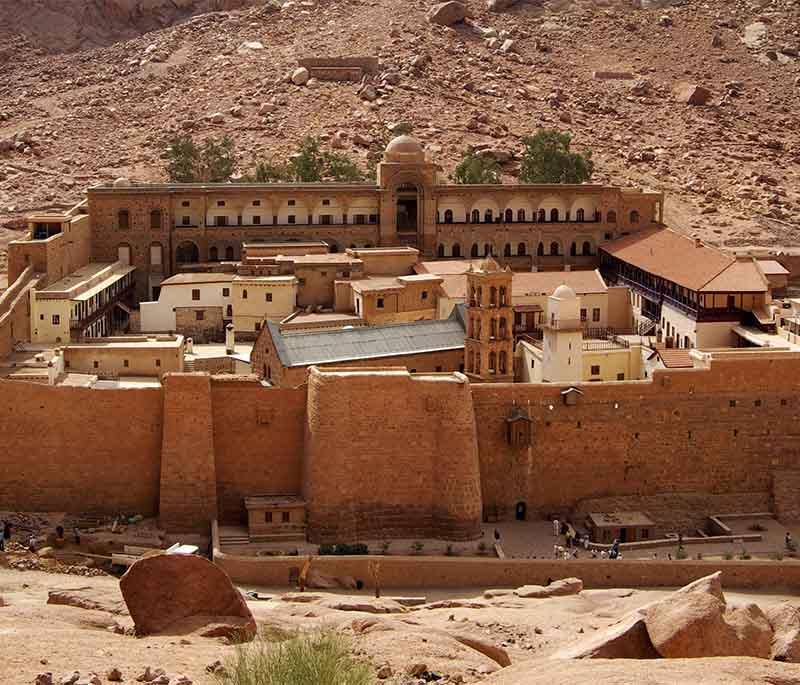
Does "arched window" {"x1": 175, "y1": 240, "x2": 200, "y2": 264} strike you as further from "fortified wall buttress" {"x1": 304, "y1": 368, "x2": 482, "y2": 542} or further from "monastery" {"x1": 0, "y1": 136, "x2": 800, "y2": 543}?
"fortified wall buttress" {"x1": 304, "y1": 368, "x2": 482, "y2": 542}

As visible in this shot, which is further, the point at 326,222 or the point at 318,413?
the point at 326,222

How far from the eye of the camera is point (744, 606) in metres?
26.0

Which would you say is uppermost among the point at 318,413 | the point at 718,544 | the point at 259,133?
the point at 259,133

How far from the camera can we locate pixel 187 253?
59656mm

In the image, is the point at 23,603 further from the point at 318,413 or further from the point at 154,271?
the point at 154,271

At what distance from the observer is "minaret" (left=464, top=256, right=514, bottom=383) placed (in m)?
42.0

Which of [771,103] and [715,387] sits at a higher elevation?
[771,103]

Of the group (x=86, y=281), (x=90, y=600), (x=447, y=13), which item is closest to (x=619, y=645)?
(x=90, y=600)

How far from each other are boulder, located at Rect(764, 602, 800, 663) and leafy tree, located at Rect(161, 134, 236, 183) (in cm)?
4388

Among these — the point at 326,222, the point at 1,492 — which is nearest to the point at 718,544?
the point at 1,492

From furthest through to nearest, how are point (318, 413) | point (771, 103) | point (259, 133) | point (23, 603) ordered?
point (771, 103) < point (259, 133) < point (318, 413) < point (23, 603)

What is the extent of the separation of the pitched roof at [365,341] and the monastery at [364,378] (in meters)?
0.08

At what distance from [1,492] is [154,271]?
22647 millimetres

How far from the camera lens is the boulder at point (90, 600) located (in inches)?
1111
